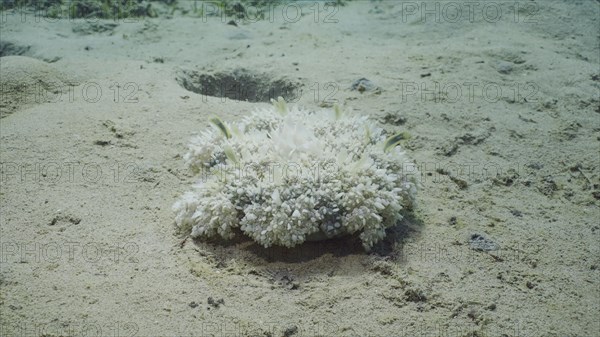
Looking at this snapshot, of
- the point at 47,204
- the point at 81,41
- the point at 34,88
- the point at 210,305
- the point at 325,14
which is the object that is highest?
the point at 325,14

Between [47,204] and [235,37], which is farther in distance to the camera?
[235,37]

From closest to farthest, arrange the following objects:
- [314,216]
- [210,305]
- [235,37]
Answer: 1. [210,305]
2. [314,216]
3. [235,37]

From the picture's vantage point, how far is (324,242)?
11.7 feet

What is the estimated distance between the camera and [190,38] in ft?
25.3

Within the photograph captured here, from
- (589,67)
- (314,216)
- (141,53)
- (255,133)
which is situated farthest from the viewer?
(141,53)

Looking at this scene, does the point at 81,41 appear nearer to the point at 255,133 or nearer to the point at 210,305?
the point at 255,133

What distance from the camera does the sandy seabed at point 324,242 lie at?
300 centimetres

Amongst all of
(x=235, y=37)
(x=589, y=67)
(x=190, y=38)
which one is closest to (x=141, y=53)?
(x=190, y=38)

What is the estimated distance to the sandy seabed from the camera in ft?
9.84

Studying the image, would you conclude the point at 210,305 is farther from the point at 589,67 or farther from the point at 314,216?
the point at 589,67

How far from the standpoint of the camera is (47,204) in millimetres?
3811

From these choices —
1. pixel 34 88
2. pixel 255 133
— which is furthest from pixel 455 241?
pixel 34 88

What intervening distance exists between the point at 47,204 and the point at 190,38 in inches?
181

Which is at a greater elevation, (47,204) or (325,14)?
(325,14)
